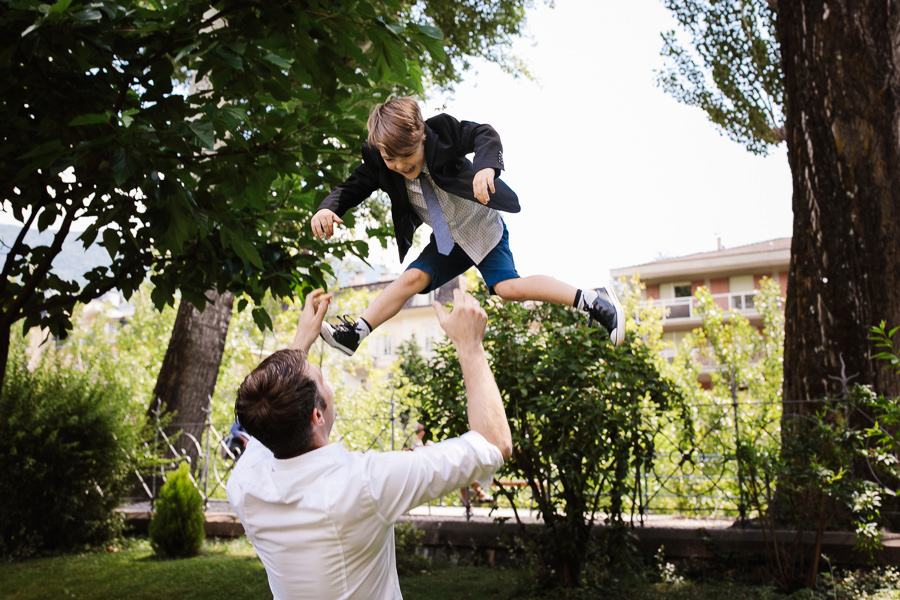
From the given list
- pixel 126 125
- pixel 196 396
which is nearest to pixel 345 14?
pixel 126 125

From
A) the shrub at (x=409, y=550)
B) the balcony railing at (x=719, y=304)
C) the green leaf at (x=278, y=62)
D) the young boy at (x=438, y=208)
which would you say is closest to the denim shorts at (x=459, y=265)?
the young boy at (x=438, y=208)

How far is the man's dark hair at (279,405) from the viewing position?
1.80m

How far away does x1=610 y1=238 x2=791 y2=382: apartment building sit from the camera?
91.9 ft

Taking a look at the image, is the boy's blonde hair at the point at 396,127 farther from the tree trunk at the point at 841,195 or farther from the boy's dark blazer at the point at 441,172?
the tree trunk at the point at 841,195

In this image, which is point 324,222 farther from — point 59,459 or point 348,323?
point 59,459

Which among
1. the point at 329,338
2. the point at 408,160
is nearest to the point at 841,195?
the point at 408,160

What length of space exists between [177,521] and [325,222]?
5.64 meters

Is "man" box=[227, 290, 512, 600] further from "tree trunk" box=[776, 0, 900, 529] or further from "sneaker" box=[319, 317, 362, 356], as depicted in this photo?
"tree trunk" box=[776, 0, 900, 529]

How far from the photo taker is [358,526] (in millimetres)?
1806

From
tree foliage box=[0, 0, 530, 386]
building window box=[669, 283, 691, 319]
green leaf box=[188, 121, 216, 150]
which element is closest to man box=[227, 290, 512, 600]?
green leaf box=[188, 121, 216, 150]

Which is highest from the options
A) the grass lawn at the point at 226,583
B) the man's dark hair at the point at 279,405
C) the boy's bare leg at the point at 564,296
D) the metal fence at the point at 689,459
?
the boy's bare leg at the point at 564,296

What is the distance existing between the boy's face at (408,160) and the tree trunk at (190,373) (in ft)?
22.5

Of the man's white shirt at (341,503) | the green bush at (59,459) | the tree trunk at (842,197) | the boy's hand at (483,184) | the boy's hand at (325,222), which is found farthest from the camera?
the green bush at (59,459)

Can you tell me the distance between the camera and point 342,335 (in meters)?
2.47
